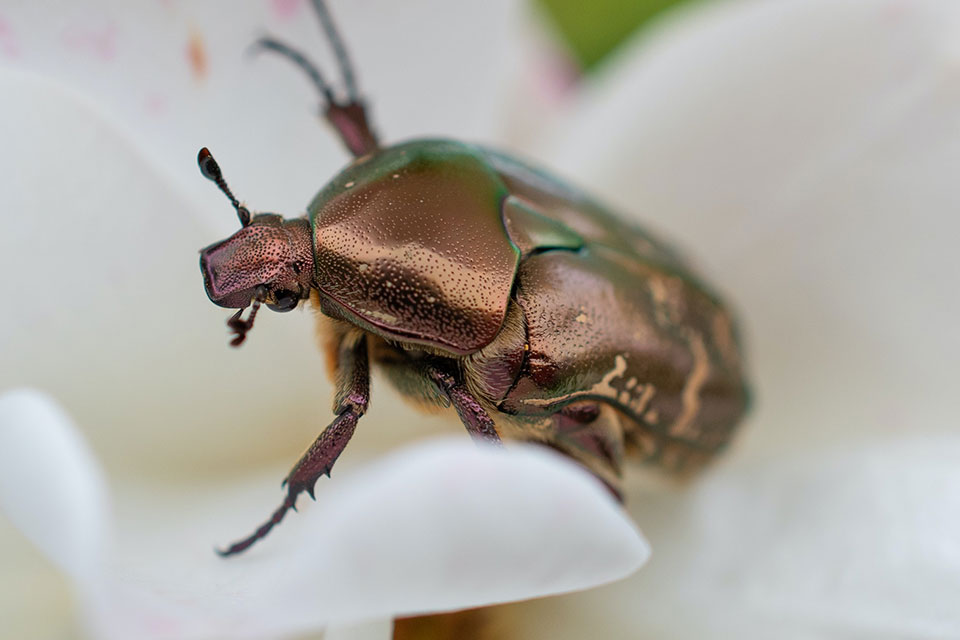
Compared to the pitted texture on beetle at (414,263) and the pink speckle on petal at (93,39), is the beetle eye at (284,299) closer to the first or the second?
the pitted texture on beetle at (414,263)

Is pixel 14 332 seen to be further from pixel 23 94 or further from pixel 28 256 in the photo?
pixel 23 94

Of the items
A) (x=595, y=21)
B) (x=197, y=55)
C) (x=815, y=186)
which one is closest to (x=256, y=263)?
(x=197, y=55)

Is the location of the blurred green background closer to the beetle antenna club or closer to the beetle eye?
the beetle antenna club

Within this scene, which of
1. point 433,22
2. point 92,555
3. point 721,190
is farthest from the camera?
point 721,190

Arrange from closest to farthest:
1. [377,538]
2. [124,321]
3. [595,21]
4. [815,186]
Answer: [377,538], [124,321], [815,186], [595,21]

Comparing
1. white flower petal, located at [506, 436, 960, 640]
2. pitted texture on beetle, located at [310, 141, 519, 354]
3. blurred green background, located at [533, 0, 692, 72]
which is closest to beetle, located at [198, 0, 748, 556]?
pitted texture on beetle, located at [310, 141, 519, 354]

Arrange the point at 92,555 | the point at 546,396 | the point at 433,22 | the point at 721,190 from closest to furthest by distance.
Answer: the point at 92,555, the point at 546,396, the point at 433,22, the point at 721,190

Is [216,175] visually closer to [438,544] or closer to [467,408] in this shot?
[467,408]

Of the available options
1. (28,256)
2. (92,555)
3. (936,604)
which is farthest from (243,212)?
(936,604)
